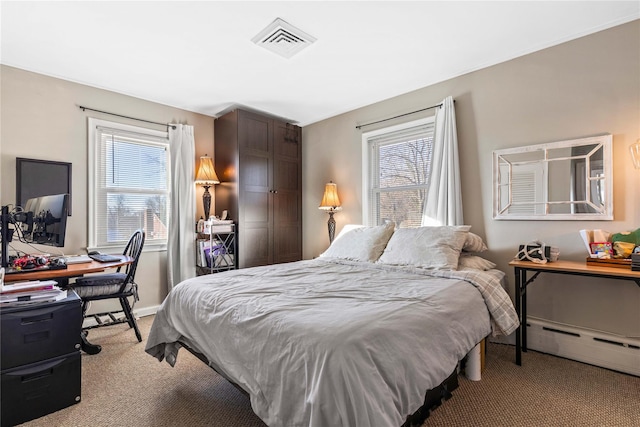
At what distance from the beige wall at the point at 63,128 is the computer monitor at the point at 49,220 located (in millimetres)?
695

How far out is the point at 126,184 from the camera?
3.45 m

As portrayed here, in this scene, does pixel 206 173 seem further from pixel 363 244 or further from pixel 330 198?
pixel 363 244

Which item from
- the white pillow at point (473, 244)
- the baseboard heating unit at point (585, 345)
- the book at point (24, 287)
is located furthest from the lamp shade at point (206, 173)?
the baseboard heating unit at point (585, 345)

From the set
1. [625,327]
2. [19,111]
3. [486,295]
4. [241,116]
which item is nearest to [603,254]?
[625,327]

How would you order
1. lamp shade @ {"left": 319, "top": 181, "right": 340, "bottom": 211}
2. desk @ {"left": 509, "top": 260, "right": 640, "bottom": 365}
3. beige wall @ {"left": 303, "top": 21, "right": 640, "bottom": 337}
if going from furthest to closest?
lamp shade @ {"left": 319, "top": 181, "right": 340, "bottom": 211}
beige wall @ {"left": 303, "top": 21, "right": 640, "bottom": 337}
desk @ {"left": 509, "top": 260, "right": 640, "bottom": 365}

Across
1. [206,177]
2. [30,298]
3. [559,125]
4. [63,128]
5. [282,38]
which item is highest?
[282,38]

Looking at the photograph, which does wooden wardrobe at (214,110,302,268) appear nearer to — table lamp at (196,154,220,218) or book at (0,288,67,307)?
table lamp at (196,154,220,218)

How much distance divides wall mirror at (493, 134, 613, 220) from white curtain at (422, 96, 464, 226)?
1.04 ft

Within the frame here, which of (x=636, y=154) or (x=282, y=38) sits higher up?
(x=282, y=38)

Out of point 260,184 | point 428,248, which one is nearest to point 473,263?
point 428,248

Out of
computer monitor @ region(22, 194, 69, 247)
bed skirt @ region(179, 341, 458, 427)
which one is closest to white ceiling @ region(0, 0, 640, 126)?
computer monitor @ region(22, 194, 69, 247)

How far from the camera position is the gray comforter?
1.07 m

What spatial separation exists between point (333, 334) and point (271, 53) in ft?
7.74

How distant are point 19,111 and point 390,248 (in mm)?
3513
